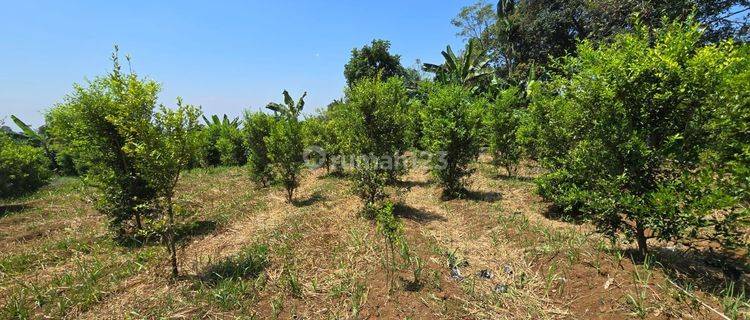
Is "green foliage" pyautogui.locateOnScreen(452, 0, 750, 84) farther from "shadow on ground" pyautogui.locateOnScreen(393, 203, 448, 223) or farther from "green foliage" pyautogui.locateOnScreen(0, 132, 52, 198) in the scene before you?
"green foliage" pyautogui.locateOnScreen(0, 132, 52, 198)

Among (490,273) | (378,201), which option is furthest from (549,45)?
(490,273)

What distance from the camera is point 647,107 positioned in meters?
5.63

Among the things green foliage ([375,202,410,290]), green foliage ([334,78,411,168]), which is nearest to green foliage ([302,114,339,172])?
green foliage ([334,78,411,168])

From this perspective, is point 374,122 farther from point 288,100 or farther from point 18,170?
point 288,100

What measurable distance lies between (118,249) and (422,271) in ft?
25.2

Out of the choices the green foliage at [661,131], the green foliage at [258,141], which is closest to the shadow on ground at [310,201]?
the green foliage at [258,141]

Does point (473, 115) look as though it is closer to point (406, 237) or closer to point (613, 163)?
point (406, 237)

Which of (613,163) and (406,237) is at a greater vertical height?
(613,163)

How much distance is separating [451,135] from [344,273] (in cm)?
661

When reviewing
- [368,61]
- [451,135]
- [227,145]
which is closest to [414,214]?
[451,135]

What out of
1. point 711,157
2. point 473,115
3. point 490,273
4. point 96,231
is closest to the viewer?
point 711,157

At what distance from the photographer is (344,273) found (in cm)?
659

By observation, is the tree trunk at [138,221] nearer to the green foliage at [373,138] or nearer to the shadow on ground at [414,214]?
the green foliage at [373,138]

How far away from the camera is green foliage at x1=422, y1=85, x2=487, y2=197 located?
1165 centimetres
